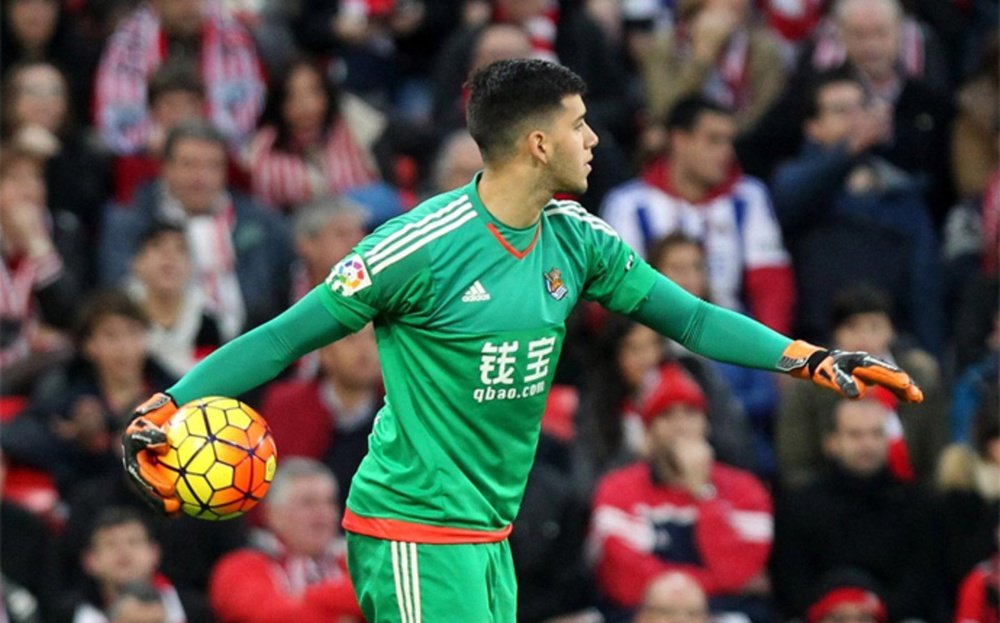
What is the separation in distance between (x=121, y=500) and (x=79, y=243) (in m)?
2.05

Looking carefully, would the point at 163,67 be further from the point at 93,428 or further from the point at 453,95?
the point at 93,428

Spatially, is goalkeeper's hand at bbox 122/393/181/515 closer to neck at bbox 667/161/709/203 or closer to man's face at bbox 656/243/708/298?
man's face at bbox 656/243/708/298

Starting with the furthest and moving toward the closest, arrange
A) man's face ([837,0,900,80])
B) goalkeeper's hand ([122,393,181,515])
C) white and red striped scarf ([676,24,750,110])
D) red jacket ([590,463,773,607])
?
1. white and red striped scarf ([676,24,750,110])
2. man's face ([837,0,900,80])
3. red jacket ([590,463,773,607])
4. goalkeeper's hand ([122,393,181,515])

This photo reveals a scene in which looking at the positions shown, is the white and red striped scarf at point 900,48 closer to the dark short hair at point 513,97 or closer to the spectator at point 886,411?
the spectator at point 886,411

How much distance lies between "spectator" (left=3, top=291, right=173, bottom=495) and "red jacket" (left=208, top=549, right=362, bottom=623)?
0.85 m

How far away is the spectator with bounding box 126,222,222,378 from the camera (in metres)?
10.2

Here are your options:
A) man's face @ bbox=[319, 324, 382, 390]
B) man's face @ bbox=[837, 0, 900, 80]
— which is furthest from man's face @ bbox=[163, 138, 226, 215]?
man's face @ bbox=[837, 0, 900, 80]

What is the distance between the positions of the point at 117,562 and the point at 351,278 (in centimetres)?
354

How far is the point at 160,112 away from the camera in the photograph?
458 inches

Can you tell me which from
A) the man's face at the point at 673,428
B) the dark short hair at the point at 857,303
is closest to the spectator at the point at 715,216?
the dark short hair at the point at 857,303

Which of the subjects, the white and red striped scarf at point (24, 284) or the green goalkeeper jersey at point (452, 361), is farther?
the white and red striped scarf at point (24, 284)

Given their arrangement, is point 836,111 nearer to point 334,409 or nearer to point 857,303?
point 857,303

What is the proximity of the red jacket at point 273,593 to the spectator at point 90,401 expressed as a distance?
850 mm

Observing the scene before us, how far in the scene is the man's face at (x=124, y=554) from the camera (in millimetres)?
8984
